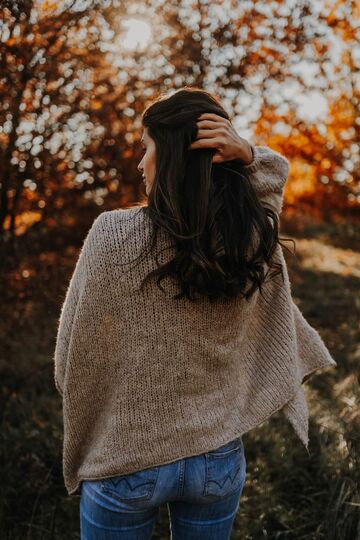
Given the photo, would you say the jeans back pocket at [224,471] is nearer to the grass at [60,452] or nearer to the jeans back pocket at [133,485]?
the jeans back pocket at [133,485]

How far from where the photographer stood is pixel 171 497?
159 cm

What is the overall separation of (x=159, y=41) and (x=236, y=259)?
2.91 meters

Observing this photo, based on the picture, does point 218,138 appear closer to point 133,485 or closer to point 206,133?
point 206,133

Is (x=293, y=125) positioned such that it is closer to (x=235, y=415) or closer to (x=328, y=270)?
(x=235, y=415)

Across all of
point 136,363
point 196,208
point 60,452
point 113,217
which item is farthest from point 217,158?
point 60,452

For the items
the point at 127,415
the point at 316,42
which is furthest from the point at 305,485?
the point at 316,42

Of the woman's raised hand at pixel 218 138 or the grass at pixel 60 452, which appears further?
the grass at pixel 60 452

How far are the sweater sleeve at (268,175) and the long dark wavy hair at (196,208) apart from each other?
0.66ft

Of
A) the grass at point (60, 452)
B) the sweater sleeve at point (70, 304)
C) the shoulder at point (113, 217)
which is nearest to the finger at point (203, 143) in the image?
the shoulder at point (113, 217)

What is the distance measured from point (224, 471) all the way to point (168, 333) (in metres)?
0.46

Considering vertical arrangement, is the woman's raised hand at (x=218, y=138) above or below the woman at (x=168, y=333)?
above

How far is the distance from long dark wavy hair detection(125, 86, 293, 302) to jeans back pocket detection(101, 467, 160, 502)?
0.51 meters

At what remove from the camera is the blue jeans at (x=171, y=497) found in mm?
1558

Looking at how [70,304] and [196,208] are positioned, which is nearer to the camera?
[196,208]
